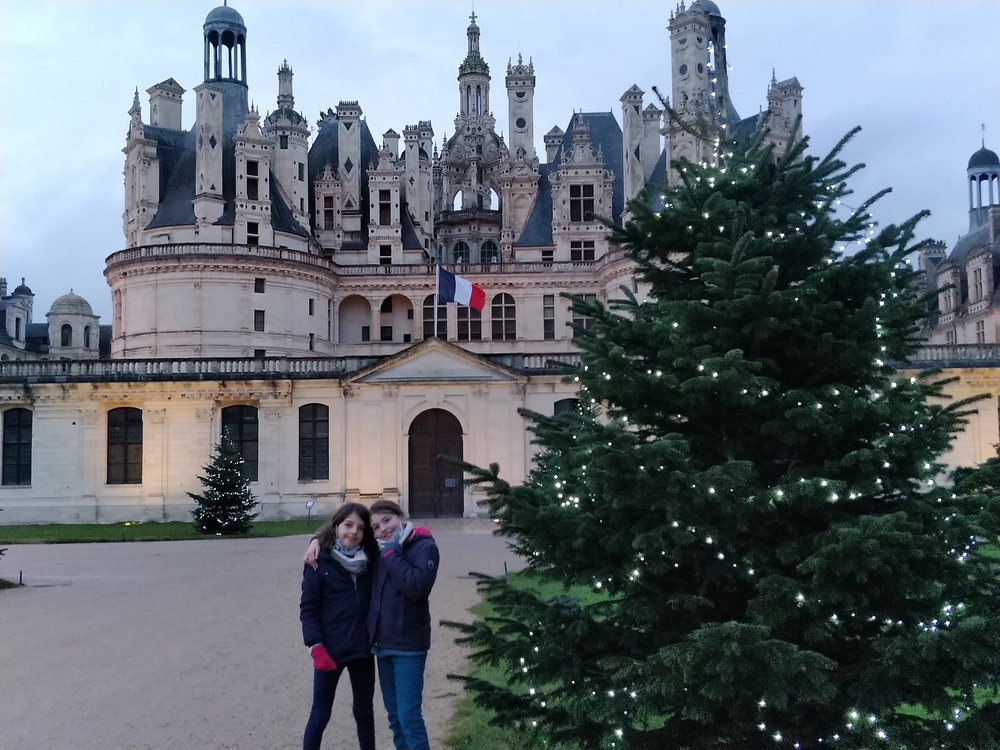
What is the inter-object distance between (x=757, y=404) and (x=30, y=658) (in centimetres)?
973

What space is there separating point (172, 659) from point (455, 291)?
2546 cm

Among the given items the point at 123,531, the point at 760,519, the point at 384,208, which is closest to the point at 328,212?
the point at 384,208

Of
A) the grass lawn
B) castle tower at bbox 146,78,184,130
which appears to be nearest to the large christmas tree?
the grass lawn

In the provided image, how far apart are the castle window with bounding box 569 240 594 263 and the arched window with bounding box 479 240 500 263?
11.4m

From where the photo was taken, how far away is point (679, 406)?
20.2ft

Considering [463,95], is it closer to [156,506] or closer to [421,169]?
[421,169]

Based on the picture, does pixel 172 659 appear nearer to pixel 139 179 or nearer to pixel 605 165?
pixel 139 179

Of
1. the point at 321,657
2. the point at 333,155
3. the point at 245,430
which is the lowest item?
the point at 321,657

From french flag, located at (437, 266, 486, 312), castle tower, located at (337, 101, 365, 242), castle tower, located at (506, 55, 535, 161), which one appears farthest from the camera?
castle tower, located at (506, 55, 535, 161)

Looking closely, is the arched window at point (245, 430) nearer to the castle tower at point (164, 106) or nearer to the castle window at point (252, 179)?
the castle window at point (252, 179)

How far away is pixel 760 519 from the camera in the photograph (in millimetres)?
5770

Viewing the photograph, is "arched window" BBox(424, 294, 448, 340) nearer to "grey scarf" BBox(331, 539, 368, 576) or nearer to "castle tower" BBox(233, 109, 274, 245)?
"castle tower" BBox(233, 109, 274, 245)

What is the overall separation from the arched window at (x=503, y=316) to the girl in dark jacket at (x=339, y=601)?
40981 mm

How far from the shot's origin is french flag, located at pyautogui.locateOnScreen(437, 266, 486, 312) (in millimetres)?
34812
